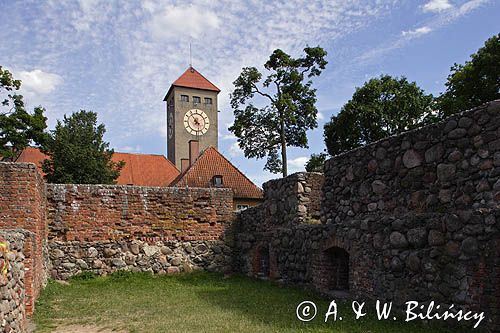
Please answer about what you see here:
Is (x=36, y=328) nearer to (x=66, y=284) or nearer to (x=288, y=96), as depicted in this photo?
(x=66, y=284)

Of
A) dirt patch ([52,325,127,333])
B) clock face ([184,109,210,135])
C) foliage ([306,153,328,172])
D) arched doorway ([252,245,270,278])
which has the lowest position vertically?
dirt patch ([52,325,127,333])

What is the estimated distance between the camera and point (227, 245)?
1303 cm

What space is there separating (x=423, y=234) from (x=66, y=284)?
849 cm

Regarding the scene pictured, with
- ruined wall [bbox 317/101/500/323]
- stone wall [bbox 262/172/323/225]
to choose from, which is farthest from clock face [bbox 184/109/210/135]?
ruined wall [bbox 317/101/500/323]

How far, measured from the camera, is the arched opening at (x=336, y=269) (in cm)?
837

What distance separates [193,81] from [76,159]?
2958 cm

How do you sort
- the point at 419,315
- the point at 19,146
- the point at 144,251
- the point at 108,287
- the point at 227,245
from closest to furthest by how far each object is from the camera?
the point at 419,315
the point at 108,287
the point at 144,251
the point at 227,245
the point at 19,146

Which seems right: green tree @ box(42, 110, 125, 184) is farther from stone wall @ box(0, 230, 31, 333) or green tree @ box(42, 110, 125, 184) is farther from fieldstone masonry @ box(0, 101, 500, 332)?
stone wall @ box(0, 230, 31, 333)

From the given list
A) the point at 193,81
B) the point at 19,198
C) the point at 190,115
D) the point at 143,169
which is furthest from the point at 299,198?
the point at 193,81

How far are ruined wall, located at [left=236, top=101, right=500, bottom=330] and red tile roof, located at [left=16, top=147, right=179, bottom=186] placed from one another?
2628 cm

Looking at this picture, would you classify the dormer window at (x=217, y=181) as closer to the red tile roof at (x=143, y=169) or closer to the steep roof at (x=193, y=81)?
the red tile roof at (x=143, y=169)

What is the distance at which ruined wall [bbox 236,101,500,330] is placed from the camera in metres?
5.25

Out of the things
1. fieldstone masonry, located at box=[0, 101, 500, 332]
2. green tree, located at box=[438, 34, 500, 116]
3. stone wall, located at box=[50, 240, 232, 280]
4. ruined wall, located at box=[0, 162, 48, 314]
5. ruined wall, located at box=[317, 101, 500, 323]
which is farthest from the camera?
green tree, located at box=[438, 34, 500, 116]

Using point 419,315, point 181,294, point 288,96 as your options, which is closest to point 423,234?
point 419,315
